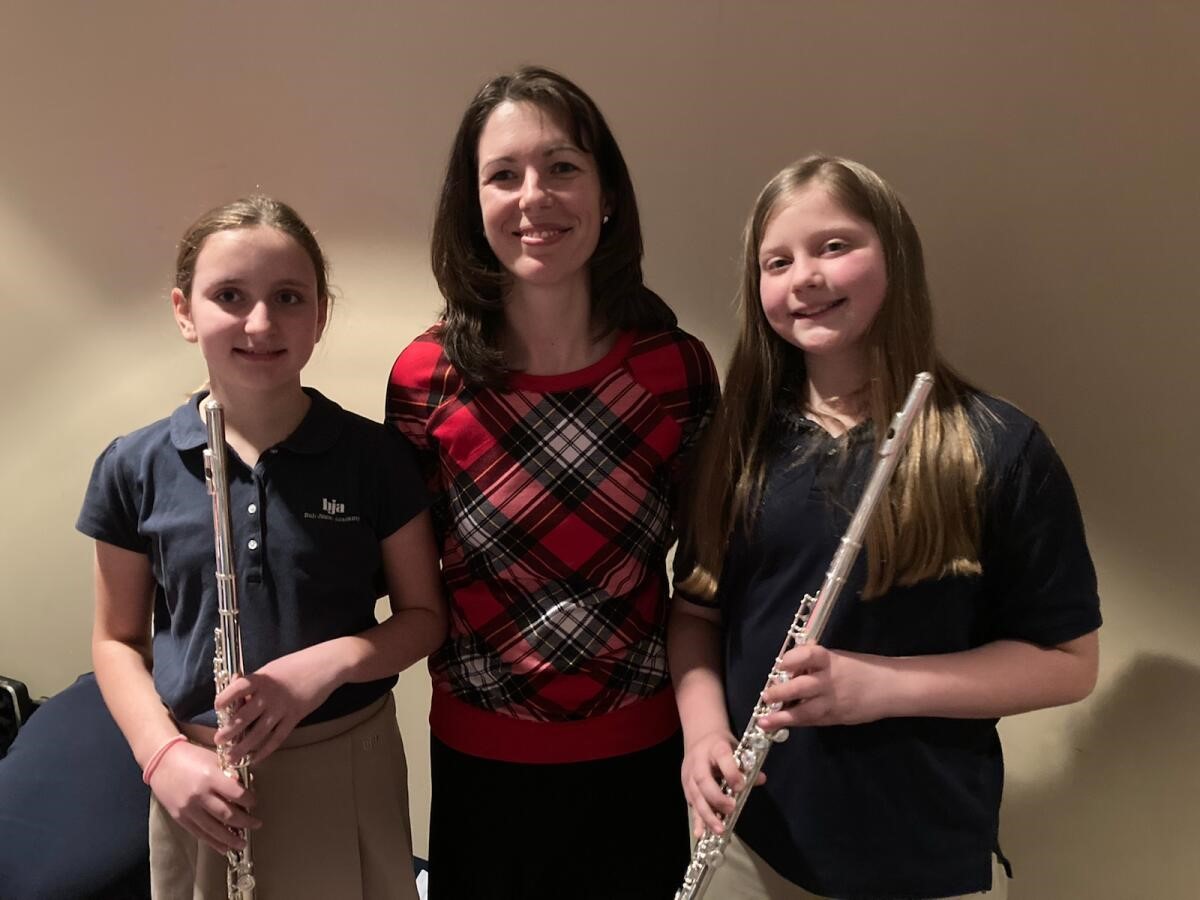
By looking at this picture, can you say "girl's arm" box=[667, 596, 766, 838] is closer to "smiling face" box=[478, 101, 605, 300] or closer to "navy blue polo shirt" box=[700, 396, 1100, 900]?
"navy blue polo shirt" box=[700, 396, 1100, 900]

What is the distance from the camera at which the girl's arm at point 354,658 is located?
86 cm

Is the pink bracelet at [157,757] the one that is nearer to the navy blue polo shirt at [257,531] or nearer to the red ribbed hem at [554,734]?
the navy blue polo shirt at [257,531]

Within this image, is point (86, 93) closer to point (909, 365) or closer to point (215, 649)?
point (215, 649)

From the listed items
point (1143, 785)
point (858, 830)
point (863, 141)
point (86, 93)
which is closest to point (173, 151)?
point (86, 93)

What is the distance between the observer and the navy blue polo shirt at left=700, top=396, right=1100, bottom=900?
0.84m

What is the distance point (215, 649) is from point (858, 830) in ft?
2.20

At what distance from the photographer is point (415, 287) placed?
4.91ft

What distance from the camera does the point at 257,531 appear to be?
917 millimetres

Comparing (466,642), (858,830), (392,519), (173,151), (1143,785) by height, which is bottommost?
(1143,785)

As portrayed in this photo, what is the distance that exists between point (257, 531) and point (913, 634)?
0.68 metres

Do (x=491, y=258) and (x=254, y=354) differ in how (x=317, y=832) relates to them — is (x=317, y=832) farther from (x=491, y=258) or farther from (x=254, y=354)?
(x=491, y=258)

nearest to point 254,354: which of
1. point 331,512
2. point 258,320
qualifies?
point 258,320

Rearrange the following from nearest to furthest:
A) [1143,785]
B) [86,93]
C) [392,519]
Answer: [392,519], [1143,785], [86,93]

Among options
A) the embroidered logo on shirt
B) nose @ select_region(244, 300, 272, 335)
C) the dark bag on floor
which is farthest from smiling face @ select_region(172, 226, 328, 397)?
the dark bag on floor
